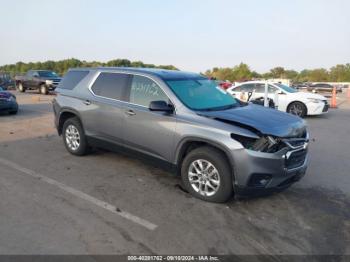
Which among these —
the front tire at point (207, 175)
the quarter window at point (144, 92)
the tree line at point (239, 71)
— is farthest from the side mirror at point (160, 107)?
the tree line at point (239, 71)

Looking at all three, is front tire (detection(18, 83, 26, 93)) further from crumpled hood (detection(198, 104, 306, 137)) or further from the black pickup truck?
crumpled hood (detection(198, 104, 306, 137))

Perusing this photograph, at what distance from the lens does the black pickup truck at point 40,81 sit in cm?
2389

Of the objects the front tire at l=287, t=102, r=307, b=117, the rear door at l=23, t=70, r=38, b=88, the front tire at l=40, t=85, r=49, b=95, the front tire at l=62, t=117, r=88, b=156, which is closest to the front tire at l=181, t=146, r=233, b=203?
the front tire at l=62, t=117, r=88, b=156

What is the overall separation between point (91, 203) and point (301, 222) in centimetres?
270

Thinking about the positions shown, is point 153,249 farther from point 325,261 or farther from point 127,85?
point 127,85

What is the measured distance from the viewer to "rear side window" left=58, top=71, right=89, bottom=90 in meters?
6.60

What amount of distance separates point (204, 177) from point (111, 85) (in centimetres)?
250

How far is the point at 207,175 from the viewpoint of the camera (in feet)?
14.9

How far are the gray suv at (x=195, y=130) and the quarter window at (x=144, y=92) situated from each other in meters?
0.02

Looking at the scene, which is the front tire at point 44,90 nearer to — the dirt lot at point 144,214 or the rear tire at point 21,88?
the rear tire at point 21,88

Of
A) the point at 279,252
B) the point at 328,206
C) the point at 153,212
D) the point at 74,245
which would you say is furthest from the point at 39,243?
the point at 328,206

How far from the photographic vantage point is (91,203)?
14.6 feet

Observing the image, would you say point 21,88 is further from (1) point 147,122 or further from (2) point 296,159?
(2) point 296,159

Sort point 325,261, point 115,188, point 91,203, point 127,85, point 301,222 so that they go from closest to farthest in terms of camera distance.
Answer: point 325,261
point 301,222
point 91,203
point 115,188
point 127,85
